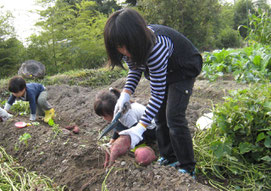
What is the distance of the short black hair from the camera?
4.53 ft

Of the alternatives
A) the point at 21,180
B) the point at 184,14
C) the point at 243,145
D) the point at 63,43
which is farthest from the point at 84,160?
the point at 184,14

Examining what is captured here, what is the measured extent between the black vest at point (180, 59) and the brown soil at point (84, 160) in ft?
2.45

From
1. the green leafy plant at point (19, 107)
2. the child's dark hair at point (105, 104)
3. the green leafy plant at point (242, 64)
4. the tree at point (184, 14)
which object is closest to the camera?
the child's dark hair at point (105, 104)

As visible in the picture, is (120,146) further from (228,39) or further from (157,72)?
(228,39)

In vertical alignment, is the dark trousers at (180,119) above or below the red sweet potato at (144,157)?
above

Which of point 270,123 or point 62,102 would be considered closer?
point 270,123

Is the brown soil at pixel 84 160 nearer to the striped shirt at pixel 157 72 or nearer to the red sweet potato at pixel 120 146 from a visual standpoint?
the red sweet potato at pixel 120 146

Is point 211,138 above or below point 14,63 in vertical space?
above

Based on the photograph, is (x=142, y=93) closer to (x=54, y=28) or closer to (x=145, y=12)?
(x=54, y=28)

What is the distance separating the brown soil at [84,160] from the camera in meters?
1.69

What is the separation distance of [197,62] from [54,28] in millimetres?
7372

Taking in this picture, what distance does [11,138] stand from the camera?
9.43ft

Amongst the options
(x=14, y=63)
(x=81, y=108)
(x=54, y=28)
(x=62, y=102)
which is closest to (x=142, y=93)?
(x=81, y=108)

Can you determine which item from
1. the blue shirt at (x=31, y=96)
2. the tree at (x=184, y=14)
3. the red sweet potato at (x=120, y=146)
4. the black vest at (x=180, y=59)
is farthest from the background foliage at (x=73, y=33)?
the red sweet potato at (x=120, y=146)
